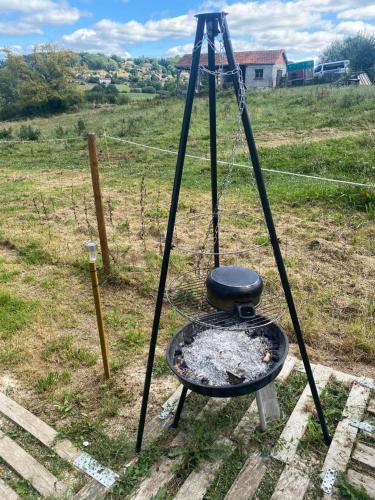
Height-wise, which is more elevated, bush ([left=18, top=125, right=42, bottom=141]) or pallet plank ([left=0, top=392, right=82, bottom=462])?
bush ([left=18, top=125, right=42, bottom=141])

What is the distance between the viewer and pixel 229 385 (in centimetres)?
187

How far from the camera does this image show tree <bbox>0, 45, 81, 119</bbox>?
27.5m

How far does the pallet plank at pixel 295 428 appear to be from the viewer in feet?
7.17

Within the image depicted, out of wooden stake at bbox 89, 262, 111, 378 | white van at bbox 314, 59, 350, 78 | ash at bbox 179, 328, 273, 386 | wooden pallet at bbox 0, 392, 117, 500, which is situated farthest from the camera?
white van at bbox 314, 59, 350, 78

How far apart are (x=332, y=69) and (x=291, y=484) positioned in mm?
34722

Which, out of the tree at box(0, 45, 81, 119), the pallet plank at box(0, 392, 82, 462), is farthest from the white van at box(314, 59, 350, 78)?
the pallet plank at box(0, 392, 82, 462)

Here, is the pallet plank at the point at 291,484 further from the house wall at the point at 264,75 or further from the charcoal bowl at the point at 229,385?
the house wall at the point at 264,75

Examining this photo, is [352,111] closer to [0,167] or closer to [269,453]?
[0,167]

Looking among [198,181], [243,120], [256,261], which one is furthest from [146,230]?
[243,120]

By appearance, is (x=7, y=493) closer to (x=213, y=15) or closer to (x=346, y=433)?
(x=346, y=433)

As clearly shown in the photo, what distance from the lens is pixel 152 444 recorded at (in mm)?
2273

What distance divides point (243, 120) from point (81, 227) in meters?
4.32

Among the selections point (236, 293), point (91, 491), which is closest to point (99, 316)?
point (91, 491)

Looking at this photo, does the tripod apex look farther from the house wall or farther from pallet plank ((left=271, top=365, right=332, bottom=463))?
the house wall
